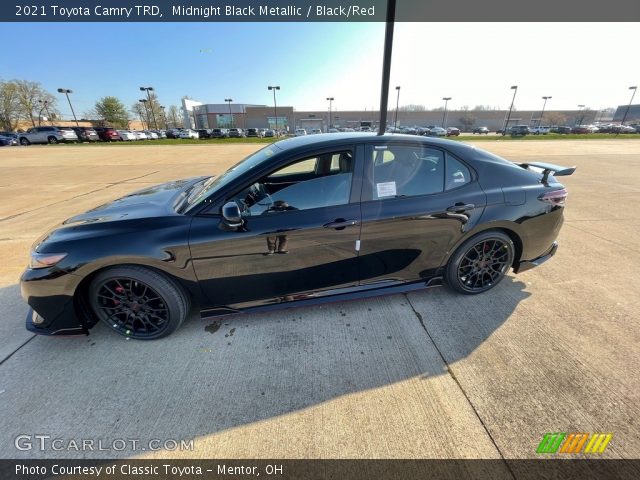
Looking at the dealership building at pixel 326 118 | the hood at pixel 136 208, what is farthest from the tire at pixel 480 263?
the dealership building at pixel 326 118

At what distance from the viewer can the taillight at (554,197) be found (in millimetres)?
2838

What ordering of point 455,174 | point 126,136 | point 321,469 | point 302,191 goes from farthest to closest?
point 126,136, point 455,174, point 302,191, point 321,469

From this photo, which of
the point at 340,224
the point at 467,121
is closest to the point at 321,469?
the point at 340,224

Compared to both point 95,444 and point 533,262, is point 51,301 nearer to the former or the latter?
point 95,444

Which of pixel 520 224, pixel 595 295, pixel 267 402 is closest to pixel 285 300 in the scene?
pixel 267 402

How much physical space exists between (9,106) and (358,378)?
85907 mm

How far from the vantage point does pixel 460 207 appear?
2.61 meters

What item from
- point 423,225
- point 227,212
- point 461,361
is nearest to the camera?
point 227,212

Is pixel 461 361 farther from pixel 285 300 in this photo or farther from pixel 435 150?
pixel 435 150

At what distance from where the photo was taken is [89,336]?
2.51 metres

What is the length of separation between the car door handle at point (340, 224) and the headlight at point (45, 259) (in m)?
2.04

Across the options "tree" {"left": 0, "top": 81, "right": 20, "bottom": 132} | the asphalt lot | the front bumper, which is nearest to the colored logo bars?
the asphalt lot

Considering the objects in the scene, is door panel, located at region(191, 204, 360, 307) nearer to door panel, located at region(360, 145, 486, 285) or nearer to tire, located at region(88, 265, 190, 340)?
door panel, located at region(360, 145, 486, 285)

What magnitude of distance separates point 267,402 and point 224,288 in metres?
0.95
